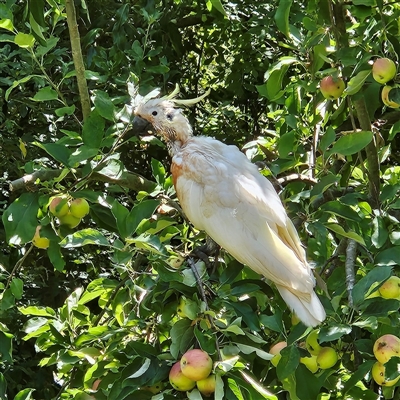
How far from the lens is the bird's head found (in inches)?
94.8

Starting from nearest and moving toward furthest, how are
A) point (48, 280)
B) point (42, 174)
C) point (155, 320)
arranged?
point (155, 320) < point (42, 174) < point (48, 280)

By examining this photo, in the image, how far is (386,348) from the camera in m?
1.51

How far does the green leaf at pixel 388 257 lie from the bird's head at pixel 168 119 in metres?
0.95

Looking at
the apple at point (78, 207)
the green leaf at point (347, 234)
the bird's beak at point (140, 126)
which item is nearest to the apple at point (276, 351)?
the green leaf at point (347, 234)

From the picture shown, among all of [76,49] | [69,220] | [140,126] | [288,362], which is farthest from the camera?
[140,126]

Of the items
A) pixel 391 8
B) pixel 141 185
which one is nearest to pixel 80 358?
pixel 141 185

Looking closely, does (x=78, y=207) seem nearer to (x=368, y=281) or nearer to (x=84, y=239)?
(x=84, y=239)

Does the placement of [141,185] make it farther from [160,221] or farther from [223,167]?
[160,221]

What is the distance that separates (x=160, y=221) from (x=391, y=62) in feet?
2.35

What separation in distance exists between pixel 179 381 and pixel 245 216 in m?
0.74

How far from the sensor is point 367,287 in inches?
57.4

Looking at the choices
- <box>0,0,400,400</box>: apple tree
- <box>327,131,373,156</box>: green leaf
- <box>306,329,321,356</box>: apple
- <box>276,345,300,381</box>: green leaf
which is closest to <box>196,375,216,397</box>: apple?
<box>0,0,400,400</box>: apple tree

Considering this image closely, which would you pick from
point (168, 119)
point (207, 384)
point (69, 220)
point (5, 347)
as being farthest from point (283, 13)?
point (5, 347)

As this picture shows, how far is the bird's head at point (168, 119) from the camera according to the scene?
2.41 m
